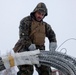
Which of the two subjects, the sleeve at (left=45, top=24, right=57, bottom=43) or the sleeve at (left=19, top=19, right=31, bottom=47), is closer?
the sleeve at (left=19, top=19, right=31, bottom=47)

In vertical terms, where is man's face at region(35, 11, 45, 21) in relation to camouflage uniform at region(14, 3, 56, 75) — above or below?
above

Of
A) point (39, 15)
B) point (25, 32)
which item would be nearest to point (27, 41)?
point (25, 32)

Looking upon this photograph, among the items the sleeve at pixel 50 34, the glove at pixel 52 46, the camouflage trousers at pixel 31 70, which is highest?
the sleeve at pixel 50 34

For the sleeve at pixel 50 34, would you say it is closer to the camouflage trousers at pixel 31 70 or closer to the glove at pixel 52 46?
the glove at pixel 52 46

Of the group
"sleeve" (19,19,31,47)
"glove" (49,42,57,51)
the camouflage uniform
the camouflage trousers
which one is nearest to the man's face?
the camouflage uniform

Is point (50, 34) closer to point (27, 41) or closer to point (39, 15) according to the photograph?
point (39, 15)

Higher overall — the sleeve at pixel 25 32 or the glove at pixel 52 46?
the sleeve at pixel 25 32

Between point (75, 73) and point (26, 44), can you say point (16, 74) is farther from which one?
point (75, 73)

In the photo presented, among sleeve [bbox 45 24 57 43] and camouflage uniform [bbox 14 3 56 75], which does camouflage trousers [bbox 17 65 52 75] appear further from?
sleeve [bbox 45 24 57 43]

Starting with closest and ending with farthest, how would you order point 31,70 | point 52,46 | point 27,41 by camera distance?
point 27,41 < point 31,70 < point 52,46

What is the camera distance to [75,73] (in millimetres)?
8469

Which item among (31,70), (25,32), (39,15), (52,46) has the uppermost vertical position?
(39,15)

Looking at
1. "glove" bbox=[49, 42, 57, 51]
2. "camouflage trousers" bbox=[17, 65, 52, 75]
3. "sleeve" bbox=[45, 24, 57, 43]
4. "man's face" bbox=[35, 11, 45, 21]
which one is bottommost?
"camouflage trousers" bbox=[17, 65, 52, 75]

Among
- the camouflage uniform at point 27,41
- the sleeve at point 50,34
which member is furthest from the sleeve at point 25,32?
the sleeve at point 50,34
